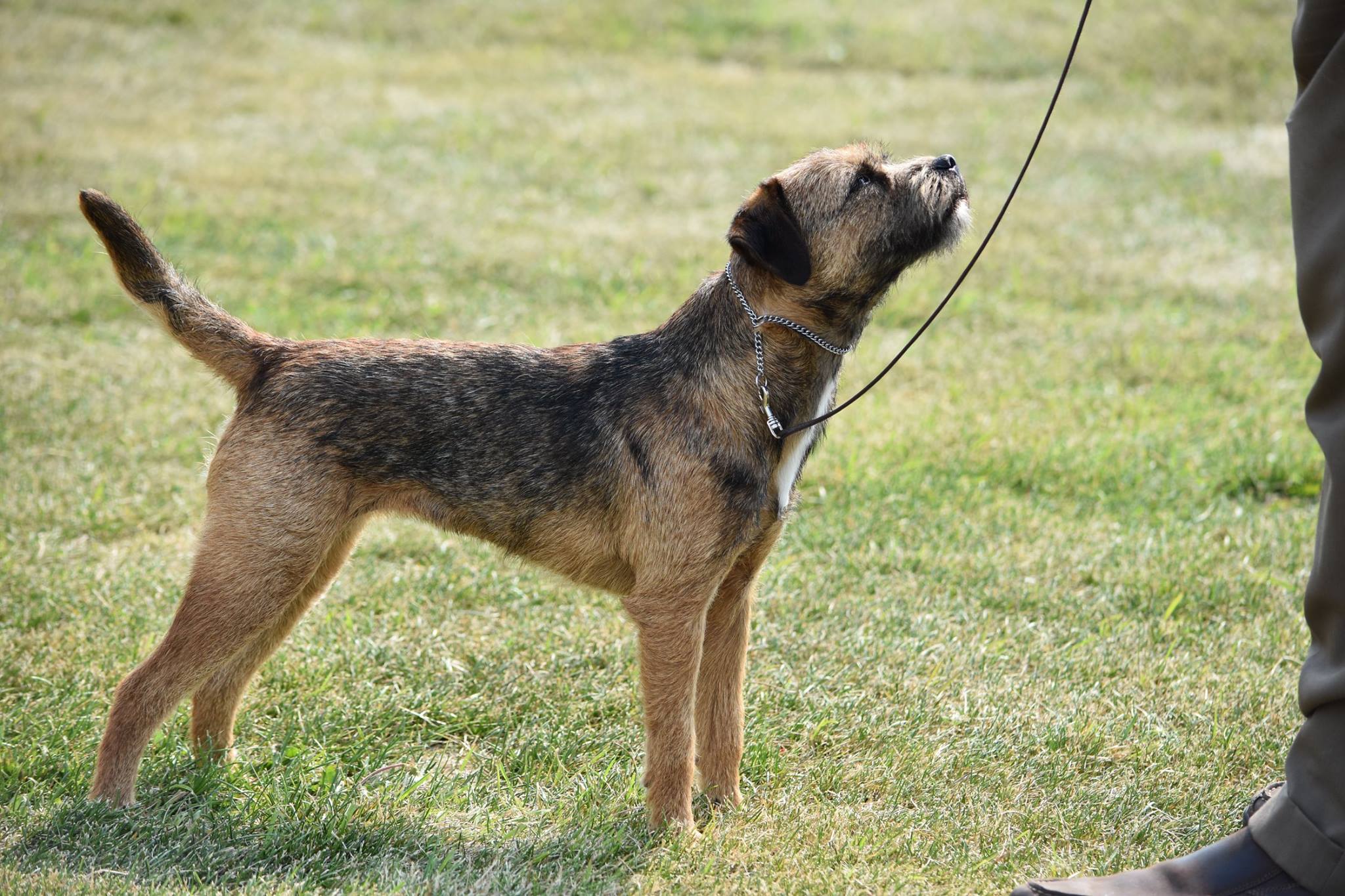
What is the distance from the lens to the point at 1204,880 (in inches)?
120

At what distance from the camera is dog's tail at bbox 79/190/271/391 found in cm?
377

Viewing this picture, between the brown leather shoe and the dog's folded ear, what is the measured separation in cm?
174

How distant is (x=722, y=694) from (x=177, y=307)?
6.73 feet

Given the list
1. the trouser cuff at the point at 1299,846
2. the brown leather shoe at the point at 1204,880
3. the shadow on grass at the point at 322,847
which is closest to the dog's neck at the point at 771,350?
the shadow on grass at the point at 322,847

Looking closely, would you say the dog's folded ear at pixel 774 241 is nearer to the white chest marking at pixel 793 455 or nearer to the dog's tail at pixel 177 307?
the white chest marking at pixel 793 455

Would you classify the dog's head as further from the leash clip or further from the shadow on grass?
the shadow on grass

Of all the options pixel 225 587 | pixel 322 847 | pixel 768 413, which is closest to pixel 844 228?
pixel 768 413

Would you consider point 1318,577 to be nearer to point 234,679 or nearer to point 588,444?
point 588,444

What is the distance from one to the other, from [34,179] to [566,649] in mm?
8364

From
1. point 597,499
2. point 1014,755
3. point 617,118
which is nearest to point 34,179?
point 617,118

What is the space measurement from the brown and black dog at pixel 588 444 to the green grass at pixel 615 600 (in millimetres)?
474

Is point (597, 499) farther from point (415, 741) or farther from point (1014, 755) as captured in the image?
point (1014, 755)

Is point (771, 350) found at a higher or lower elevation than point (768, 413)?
higher

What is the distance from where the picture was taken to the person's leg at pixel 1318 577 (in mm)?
2859
